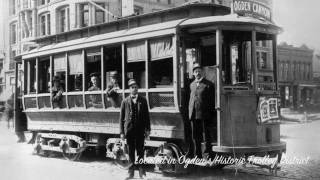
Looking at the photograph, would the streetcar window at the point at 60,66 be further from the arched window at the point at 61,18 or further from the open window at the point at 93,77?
the arched window at the point at 61,18

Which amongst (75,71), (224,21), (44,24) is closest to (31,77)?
(75,71)

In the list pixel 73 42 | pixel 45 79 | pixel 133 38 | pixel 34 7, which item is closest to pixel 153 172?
pixel 133 38

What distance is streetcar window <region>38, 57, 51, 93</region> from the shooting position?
13383 mm

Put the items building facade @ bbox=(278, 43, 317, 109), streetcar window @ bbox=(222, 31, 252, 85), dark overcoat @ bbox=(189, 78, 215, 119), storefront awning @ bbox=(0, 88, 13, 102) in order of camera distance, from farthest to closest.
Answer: storefront awning @ bbox=(0, 88, 13, 102), building facade @ bbox=(278, 43, 317, 109), streetcar window @ bbox=(222, 31, 252, 85), dark overcoat @ bbox=(189, 78, 215, 119)

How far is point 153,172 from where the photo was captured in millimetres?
9828

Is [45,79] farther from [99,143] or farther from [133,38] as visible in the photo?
[133,38]

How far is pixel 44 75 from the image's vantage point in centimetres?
1348

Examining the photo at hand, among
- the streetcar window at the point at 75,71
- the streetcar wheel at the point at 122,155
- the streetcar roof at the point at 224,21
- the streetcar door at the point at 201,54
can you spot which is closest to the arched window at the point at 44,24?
the streetcar window at the point at 75,71

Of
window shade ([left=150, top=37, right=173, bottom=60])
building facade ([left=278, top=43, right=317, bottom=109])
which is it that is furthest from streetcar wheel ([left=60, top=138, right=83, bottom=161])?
building facade ([left=278, top=43, right=317, bottom=109])

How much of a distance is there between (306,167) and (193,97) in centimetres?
370

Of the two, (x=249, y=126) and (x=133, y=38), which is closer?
(x=249, y=126)

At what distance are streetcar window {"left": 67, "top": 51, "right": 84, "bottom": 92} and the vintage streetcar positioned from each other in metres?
0.03

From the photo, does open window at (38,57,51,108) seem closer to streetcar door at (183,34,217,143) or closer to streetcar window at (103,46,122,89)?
streetcar window at (103,46,122,89)

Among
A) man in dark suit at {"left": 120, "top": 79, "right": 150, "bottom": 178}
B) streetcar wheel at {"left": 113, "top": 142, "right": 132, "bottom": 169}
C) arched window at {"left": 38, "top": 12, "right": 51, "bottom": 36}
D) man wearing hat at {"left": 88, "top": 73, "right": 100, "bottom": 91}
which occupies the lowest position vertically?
streetcar wheel at {"left": 113, "top": 142, "right": 132, "bottom": 169}
